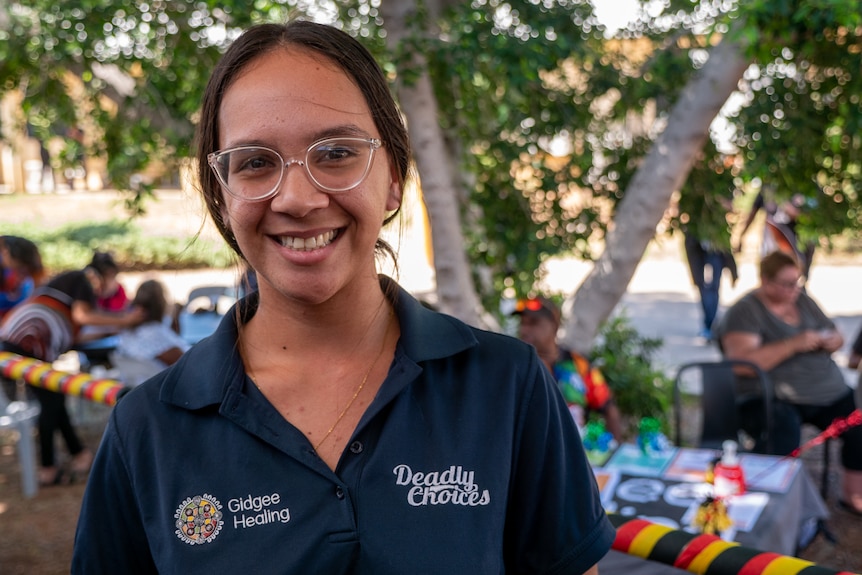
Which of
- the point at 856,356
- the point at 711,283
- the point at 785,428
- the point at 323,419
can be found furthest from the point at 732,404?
the point at 711,283

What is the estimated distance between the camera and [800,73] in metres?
4.92

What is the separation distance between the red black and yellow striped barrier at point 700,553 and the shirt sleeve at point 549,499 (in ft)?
1.93

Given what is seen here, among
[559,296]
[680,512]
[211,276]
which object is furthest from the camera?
[211,276]

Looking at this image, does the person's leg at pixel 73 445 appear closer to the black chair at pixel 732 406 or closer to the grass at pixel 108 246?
the black chair at pixel 732 406

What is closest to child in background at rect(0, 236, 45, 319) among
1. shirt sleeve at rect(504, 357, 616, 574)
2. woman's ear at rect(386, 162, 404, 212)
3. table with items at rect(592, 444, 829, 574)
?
table with items at rect(592, 444, 829, 574)

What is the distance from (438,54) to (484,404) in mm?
3353

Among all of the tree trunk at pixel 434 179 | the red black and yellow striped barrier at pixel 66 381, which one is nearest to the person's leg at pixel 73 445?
the red black and yellow striped barrier at pixel 66 381

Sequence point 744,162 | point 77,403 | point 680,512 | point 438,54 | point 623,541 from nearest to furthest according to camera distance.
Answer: point 623,541
point 680,512
point 438,54
point 744,162
point 77,403

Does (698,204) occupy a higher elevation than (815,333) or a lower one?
higher

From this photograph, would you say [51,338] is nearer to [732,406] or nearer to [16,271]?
[16,271]

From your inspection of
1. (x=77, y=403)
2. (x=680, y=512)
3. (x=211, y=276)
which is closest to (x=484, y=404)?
(x=680, y=512)

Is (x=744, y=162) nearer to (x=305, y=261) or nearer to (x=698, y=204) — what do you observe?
(x=698, y=204)

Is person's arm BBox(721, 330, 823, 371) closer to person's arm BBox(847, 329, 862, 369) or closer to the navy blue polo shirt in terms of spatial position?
person's arm BBox(847, 329, 862, 369)

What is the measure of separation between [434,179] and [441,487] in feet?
11.9
